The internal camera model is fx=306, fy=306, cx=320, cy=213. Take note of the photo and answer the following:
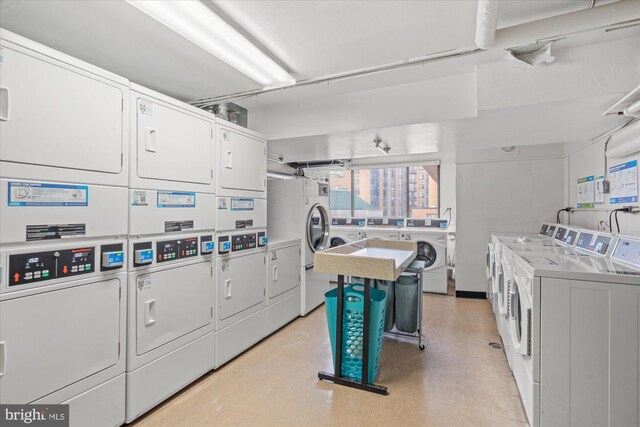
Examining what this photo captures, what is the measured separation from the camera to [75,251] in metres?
1.66

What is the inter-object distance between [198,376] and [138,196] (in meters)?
1.51

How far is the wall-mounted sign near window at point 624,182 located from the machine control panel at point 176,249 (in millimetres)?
3401

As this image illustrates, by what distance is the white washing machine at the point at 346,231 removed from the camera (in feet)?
18.4

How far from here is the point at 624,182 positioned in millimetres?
2473

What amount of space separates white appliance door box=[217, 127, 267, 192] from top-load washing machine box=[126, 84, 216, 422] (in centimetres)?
14

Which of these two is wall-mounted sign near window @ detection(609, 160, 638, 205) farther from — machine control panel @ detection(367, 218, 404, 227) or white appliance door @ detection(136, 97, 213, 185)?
white appliance door @ detection(136, 97, 213, 185)

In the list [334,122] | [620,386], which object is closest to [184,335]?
[334,122]

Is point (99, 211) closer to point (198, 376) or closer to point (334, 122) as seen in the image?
point (198, 376)

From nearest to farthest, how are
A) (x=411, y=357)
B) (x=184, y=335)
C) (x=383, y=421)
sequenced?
(x=383, y=421), (x=184, y=335), (x=411, y=357)

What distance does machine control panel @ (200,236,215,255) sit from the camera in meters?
2.47

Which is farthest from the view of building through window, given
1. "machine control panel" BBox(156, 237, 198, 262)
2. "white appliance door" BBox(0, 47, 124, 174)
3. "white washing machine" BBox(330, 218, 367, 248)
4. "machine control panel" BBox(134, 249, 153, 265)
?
"white appliance door" BBox(0, 47, 124, 174)

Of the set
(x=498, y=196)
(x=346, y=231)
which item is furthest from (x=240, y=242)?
(x=498, y=196)

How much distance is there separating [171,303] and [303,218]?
2.05 metres

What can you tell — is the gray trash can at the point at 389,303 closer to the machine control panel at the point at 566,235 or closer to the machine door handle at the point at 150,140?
the machine control panel at the point at 566,235
